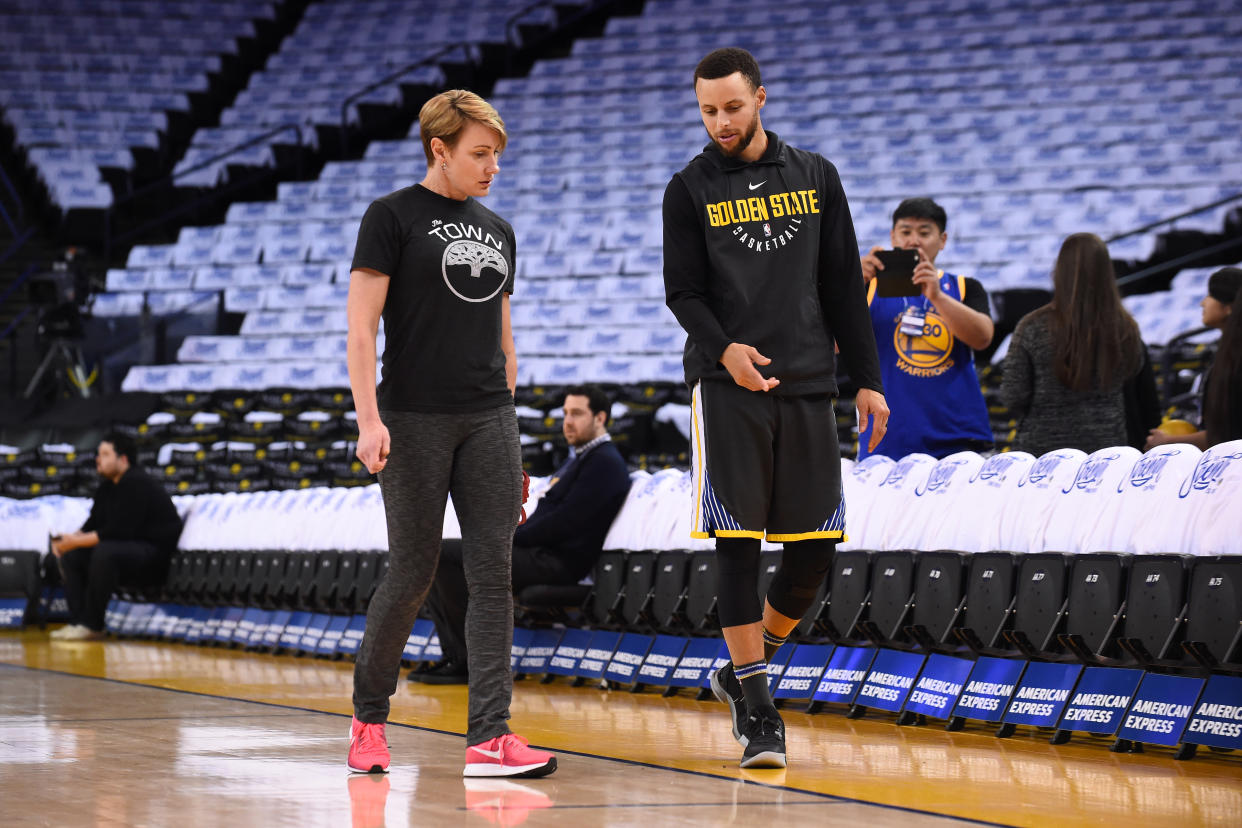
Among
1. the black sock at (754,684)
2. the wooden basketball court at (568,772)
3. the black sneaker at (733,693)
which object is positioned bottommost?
the wooden basketball court at (568,772)

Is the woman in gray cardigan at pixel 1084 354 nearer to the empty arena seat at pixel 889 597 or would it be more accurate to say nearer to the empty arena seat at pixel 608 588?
the empty arena seat at pixel 889 597

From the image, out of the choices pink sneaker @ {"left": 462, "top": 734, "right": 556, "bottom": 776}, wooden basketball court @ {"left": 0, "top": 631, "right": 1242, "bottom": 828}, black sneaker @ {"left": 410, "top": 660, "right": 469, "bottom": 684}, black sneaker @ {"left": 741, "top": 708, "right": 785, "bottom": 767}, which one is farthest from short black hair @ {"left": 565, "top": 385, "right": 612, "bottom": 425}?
pink sneaker @ {"left": 462, "top": 734, "right": 556, "bottom": 776}

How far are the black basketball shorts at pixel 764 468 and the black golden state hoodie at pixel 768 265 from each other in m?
0.06

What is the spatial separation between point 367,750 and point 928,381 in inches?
105

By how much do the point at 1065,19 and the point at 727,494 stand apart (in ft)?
60.2

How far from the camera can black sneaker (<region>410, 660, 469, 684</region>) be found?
659 centimetres

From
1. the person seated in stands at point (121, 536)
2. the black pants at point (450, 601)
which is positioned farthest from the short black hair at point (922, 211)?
the person seated in stands at point (121, 536)

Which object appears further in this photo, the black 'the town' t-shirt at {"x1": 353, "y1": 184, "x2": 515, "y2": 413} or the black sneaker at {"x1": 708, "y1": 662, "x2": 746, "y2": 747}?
the black sneaker at {"x1": 708, "y1": 662, "x2": 746, "y2": 747}

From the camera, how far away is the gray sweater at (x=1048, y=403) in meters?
5.23

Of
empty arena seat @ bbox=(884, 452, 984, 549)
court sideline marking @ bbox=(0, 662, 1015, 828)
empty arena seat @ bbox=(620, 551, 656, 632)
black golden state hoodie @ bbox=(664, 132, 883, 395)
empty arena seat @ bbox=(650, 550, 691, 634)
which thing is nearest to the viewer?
court sideline marking @ bbox=(0, 662, 1015, 828)

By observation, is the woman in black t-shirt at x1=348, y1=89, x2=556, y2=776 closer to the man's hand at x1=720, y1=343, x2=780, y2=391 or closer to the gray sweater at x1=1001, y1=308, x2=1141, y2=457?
the man's hand at x1=720, y1=343, x2=780, y2=391

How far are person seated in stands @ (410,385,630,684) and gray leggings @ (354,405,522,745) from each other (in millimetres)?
2652

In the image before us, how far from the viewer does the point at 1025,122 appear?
18.2m

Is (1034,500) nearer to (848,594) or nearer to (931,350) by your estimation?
(848,594)
